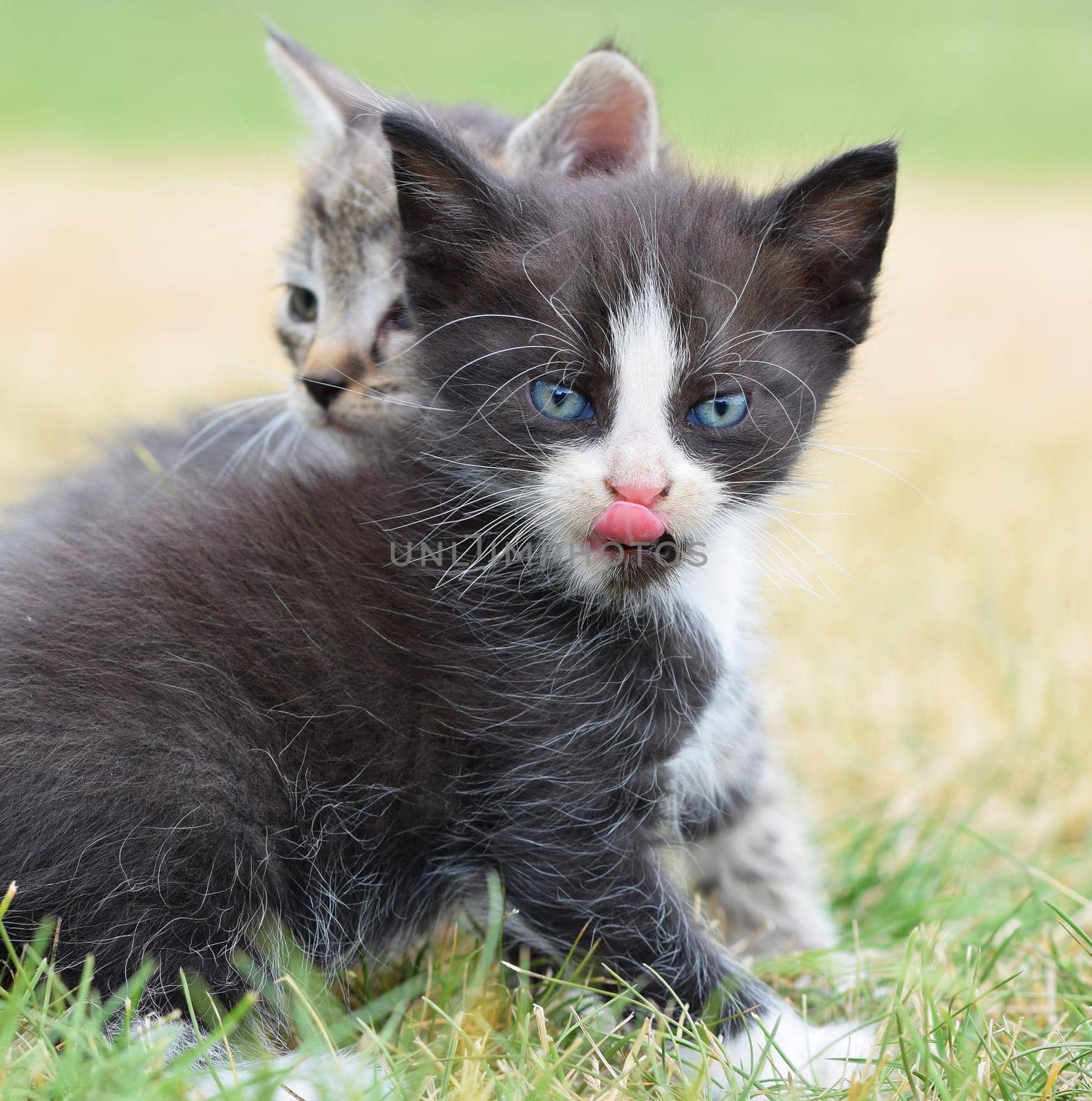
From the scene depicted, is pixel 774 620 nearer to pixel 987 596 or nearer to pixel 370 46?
pixel 987 596

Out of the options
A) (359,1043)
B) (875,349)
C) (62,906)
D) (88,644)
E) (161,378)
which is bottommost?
(161,378)

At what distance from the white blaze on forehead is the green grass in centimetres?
70

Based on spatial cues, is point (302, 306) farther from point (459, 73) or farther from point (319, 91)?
point (459, 73)

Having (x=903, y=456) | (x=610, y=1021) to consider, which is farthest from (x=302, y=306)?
(x=903, y=456)

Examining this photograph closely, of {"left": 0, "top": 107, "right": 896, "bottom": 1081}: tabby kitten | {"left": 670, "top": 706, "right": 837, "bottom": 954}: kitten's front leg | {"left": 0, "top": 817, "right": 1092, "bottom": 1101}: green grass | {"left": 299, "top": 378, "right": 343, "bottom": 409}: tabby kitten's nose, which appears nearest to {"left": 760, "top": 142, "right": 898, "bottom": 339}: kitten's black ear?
{"left": 0, "top": 107, "right": 896, "bottom": 1081}: tabby kitten

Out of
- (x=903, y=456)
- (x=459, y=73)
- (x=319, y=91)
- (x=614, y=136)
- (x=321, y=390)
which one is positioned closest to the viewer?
(x=321, y=390)

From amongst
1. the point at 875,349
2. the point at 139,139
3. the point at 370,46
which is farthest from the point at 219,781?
the point at 370,46

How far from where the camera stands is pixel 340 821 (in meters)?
1.87

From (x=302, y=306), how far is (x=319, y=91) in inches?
20.6

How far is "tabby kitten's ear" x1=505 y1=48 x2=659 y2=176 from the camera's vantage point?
96.9 inches

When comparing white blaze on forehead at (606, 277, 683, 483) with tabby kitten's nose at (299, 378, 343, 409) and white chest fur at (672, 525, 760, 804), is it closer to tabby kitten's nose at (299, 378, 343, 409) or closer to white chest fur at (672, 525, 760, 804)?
white chest fur at (672, 525, 760, 804)

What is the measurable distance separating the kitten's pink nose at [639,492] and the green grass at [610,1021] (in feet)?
2.00

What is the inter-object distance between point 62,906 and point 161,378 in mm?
4484

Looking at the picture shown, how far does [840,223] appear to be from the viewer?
2.00 metres
